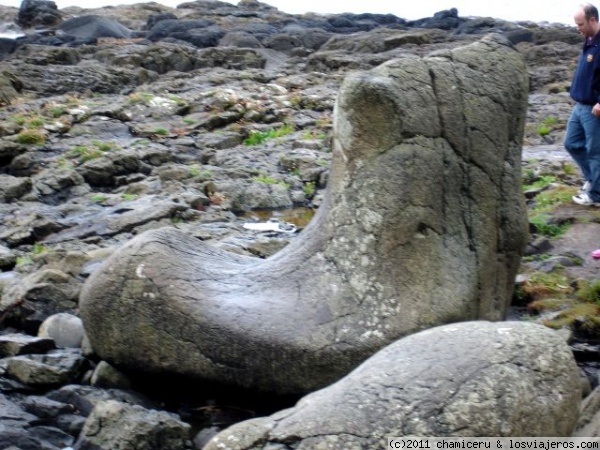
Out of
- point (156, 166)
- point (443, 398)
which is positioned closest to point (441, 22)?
point (156, 166)

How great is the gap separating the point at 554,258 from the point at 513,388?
4.71m

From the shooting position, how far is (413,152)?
6.50 metres

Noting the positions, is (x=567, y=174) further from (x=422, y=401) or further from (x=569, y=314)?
(x=422, y=401)

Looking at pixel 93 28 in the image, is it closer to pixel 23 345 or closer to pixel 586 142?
pixel 586 142

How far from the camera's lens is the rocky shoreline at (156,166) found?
6.45 meters

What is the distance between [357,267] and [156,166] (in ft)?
30.8

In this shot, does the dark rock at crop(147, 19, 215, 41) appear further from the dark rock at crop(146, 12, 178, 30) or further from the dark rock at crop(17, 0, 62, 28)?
the dark rock at crop(17, 0, 62, 28)

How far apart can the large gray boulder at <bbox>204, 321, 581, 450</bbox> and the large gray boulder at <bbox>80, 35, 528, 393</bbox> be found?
1327 millimetres

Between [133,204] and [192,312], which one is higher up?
[192,312]

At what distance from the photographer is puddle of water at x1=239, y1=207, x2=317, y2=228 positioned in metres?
12.4

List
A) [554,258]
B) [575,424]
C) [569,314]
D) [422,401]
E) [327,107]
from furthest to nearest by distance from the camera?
[327,107] < [554,258] < [569,314] < [575,424] < [422,401]

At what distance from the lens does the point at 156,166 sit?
15.3 meters

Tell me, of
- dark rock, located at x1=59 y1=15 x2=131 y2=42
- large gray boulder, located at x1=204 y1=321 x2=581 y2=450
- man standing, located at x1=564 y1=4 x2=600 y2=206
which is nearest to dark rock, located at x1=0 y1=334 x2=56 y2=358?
large gray boulder, located at x1=204 y1=321 x2=581 y2=450

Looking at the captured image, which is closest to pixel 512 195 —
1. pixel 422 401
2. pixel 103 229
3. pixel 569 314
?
pixel 569 314
